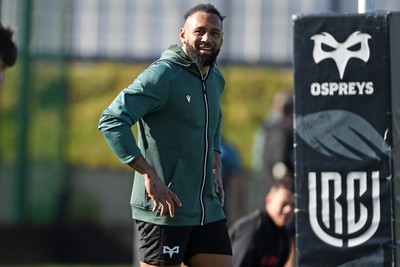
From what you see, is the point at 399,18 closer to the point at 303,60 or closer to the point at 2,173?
the point at 303,60

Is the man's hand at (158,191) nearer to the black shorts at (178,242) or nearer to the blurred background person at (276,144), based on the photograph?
the black shorts at (178,242)

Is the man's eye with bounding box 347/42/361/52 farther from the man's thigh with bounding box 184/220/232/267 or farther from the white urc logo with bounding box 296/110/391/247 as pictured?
the man's thigh with bounding box 184/220/232/267

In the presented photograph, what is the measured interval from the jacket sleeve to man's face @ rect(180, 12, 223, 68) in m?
0.23

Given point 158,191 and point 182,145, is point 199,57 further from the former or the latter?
point 158,191

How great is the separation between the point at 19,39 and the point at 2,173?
1584 millimetres

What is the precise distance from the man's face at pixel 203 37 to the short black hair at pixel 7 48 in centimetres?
139

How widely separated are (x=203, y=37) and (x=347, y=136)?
96 cm

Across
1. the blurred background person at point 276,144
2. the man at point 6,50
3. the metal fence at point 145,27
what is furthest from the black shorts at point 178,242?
the metal fence at point 145,27

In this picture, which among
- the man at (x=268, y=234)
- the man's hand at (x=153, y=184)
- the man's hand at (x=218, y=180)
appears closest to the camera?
the man's hand at (x=153, y=184)

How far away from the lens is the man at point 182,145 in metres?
5.78

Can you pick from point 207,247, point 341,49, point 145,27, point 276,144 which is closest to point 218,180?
point 207,247

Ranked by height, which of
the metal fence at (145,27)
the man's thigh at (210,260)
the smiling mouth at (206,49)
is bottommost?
the man's thigh at (210,260)

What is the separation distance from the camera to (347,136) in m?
6.00

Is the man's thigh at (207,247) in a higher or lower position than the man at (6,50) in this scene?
lower
